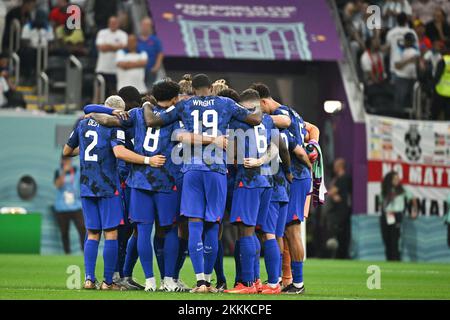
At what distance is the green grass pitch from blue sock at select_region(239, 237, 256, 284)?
64 cm

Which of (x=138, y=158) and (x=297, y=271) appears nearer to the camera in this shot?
(x=138, y=158)

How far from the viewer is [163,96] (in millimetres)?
15141

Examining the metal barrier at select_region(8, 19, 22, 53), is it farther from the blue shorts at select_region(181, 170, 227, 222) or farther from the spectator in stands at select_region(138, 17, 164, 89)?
the blue shorts at select_region(181, 170, 227, 222)

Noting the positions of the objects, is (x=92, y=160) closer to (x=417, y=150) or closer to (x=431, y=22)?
(x=417, y=150)

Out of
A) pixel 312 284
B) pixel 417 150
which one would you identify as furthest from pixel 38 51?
pixel 312 284

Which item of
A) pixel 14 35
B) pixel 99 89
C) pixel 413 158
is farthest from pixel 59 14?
pixel 413 158

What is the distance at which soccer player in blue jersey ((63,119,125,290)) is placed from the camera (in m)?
15.3

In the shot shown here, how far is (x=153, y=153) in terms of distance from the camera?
1506 cm

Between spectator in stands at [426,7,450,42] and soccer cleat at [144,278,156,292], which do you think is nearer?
soccer cleat at [144,278,156,292]

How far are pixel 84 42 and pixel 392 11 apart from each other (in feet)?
26.5

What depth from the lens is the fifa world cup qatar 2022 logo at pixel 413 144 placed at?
29.2 m

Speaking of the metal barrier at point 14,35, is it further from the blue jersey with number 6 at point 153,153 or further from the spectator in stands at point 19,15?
the blue jersey with number 6 at point 153,153

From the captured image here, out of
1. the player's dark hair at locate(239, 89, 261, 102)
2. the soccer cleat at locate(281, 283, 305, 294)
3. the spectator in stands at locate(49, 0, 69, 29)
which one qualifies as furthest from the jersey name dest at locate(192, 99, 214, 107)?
the spectator in stands at locate(49, 0, 69, 29)

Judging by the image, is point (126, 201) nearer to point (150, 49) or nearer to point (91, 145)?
point (91, 145)
